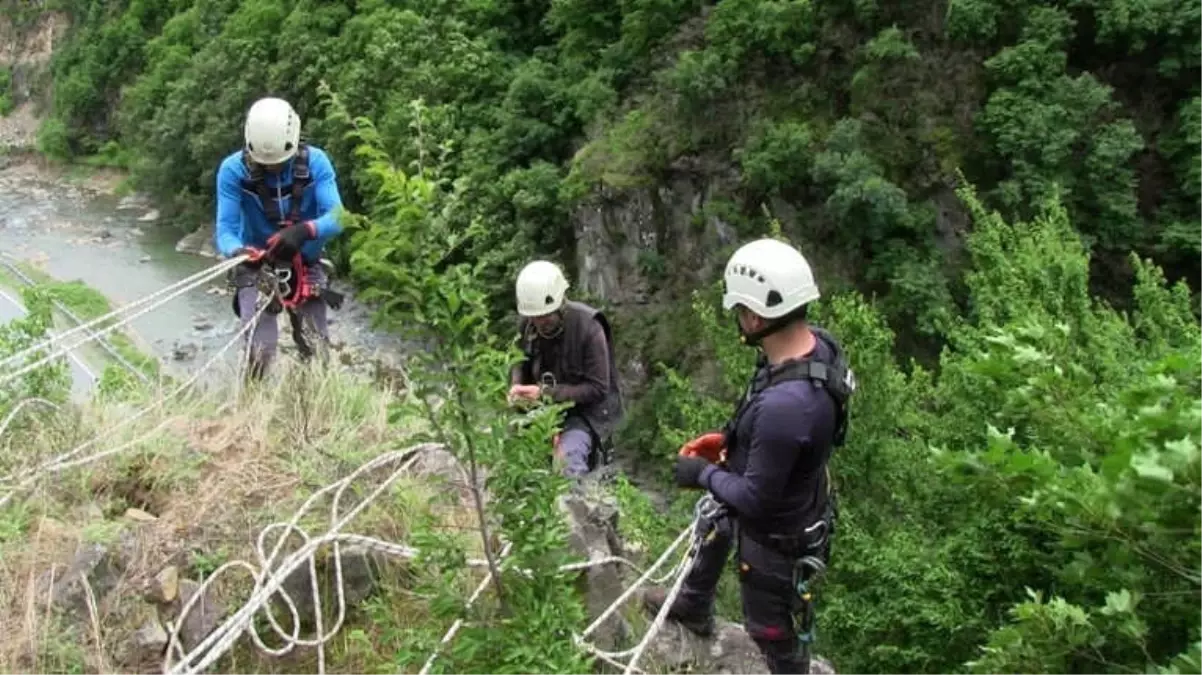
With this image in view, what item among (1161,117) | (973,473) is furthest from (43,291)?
(1161,117)

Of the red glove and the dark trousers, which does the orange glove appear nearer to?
the dark trousers

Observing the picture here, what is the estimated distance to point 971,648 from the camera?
8.20 meters

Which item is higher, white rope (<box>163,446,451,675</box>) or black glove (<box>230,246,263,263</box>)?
black glove (<box>230,246,263,263</box>)

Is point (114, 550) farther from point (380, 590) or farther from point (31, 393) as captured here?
point (31, 393)

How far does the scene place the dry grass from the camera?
12.9ft

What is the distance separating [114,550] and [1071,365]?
10.6ft

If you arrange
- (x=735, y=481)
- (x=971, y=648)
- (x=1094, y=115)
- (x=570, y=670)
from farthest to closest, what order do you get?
(x=1094, y=115) < (x=971, y=648) < (x=735, y=481) < (x=570, y=670)

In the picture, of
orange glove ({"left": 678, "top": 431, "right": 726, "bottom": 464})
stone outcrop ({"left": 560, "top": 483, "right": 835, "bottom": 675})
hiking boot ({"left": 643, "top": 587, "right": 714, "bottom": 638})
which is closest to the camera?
orange glove ({"left": 678, "top": 431, "right": 726, "bottom": 464})

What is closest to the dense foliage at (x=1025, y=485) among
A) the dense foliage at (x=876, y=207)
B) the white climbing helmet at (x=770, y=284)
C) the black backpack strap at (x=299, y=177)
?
the dense foliage at (x=876, y=207)

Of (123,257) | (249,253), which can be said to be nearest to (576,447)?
(249,253)

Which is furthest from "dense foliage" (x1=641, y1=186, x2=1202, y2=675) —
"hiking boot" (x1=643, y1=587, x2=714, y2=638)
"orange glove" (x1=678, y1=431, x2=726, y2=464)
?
"hiking boot" (x1=643, y1=587, x2=714, y2=638)

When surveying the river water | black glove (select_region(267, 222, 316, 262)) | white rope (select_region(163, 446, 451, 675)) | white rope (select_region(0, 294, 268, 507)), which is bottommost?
the river water

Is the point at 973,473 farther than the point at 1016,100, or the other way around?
the point at 1016,100

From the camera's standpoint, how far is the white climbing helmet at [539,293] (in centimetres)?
569
